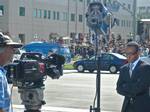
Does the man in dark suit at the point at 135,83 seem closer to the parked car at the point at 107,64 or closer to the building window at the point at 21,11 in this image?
the parked car at the point at 107,64

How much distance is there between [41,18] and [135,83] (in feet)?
243

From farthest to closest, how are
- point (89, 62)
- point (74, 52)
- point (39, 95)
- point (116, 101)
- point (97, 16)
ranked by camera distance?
1. point (74, 52)
2. point (89, 62)
3. point (116, 101)
4. point (97, 16)
5. point (39, 95)

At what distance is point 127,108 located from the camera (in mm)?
6941

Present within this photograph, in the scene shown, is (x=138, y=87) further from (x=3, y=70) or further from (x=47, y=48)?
(x=47, y=48)

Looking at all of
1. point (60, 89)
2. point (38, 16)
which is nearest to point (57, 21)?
point (38, 16)

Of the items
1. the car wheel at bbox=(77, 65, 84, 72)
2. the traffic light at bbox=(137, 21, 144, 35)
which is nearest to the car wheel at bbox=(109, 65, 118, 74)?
the car wheel at bbox=(77, 65, 84, 72)

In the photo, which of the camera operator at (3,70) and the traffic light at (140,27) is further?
the traffic light at (140,27)

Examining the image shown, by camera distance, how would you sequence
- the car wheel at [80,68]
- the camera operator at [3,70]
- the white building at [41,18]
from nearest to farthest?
1. the camera operator at [3,70]
2. the car wheel at [80,68]
3. the white building at [41,18]

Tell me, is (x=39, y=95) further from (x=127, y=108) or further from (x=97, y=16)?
(x=97, y=16)

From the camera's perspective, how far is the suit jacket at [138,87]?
678cm

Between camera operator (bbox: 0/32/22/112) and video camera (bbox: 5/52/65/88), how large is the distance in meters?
2.56

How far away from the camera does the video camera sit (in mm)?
7336

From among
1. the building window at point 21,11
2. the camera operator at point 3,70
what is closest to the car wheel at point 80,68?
the camera operator at point 3,70

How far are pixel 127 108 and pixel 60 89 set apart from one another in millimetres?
13525
